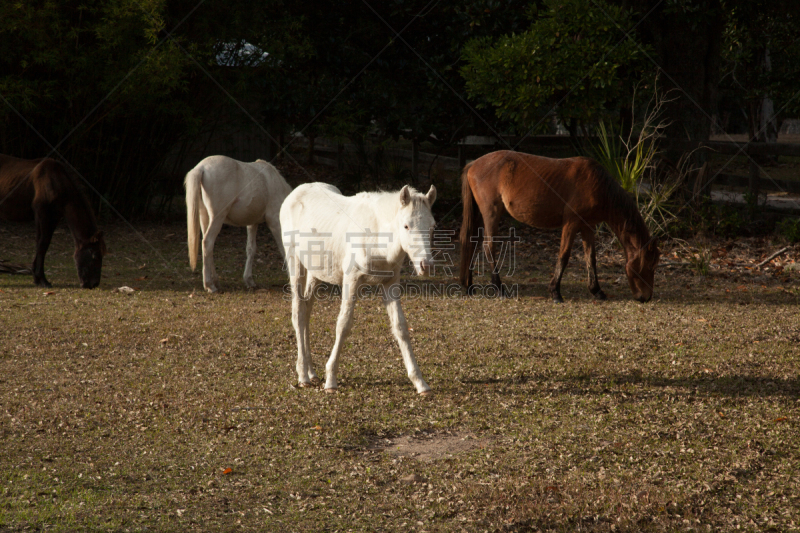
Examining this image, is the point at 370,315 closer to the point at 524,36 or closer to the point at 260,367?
the point at 260,367

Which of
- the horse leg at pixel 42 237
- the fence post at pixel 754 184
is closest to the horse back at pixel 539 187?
the horse leg at pixel 42 237

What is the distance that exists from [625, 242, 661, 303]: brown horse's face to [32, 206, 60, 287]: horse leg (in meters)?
7.66

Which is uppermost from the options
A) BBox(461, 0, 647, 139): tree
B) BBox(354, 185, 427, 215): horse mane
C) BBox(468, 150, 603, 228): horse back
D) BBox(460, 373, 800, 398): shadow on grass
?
BBox(461, 0, 647, 139): tree

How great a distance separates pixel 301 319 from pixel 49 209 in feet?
18.7

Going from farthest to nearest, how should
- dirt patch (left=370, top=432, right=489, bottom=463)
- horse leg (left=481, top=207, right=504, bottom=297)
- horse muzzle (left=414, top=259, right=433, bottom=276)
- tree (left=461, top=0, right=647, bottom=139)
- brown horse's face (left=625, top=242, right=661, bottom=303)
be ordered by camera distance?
1. tree (left=461, top=0, right=647, bottom=139)
2. horse leg (left=481, top=207, right=504, bottom=297)
3. brown horse's face (left=625, top=242, right=661, bottom=303)
4. horse muzzle (left=414, top=259, right=433, bottom=276)
5. dirt patch (left=370, top=432, right=489, bottom=463)

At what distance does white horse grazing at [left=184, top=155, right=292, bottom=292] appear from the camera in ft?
29.8

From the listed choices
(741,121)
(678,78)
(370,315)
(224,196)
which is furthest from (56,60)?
(741,121)

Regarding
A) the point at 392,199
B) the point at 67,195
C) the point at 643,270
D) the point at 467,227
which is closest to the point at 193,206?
the point at 67,195

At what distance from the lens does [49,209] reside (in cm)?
944

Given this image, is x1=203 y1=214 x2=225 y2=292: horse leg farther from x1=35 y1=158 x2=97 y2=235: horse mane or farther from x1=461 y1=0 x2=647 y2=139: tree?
x1=461 y1=0 x2=647 y2=139: tree

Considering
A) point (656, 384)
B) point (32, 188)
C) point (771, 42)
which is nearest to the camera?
point (656, 384)

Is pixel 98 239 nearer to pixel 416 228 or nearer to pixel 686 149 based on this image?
pixel 416 228

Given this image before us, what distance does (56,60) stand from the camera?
11445mm

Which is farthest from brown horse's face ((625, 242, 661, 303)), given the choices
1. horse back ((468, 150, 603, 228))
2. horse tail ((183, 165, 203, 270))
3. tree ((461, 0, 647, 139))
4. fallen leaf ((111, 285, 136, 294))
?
fallen leaf ((111, 285, 136, 294))
